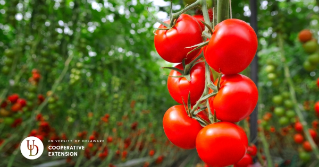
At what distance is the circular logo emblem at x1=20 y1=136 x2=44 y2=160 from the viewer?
4.11 feet

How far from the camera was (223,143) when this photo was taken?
324mm

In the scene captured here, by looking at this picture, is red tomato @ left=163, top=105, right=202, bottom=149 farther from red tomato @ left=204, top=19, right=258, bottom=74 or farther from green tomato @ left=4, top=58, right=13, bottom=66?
green tomato @ left=4, top=58, right=13, bottom=66

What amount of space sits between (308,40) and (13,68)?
156 centimetres

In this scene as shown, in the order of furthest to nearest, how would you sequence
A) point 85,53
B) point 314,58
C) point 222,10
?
point 85,53, point 314,58, point 222,10

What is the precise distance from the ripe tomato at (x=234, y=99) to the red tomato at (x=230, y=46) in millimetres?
26

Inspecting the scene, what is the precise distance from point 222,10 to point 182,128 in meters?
0.20

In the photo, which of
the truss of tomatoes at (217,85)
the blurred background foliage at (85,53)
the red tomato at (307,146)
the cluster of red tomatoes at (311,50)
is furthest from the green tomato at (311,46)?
the truss of tomatoes at (217,85)

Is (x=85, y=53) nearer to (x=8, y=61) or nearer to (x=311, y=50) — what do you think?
(x=8, y=61)

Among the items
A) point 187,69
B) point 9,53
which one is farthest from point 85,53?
point 187,69

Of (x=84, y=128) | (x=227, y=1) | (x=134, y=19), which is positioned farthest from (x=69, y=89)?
(x=227, y=1)

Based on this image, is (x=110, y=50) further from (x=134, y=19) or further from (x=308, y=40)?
(x=308, y=40)

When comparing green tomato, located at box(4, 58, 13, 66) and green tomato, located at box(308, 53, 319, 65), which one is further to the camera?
green tomato, located at box(4, 58, 13, 66)

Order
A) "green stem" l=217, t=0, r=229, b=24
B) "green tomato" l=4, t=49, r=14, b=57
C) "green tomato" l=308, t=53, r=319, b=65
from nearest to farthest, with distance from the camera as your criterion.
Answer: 1. "green stem" l=217, t=0, r=229, b=24
2. "green tomato" l=308, t=53, r=319, b=65
3. "green tomato" l=4, t=49, r=14, b=57

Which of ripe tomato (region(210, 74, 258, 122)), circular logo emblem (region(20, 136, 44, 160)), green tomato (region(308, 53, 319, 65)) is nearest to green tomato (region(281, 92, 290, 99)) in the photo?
green tomato (region(308, 53, 319, 65))
